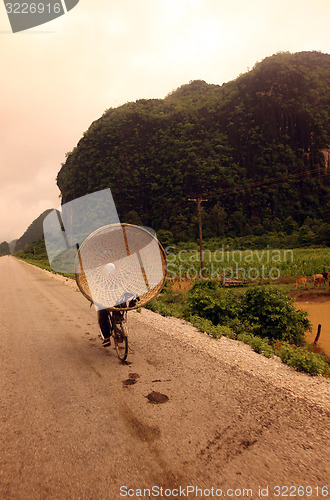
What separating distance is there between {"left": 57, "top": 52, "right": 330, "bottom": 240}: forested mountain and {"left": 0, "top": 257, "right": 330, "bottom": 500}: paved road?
5364 cm

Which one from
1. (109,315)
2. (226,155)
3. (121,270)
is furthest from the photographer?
(226,155)

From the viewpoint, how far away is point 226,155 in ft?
247

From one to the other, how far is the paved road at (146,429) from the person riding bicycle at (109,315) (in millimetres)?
458

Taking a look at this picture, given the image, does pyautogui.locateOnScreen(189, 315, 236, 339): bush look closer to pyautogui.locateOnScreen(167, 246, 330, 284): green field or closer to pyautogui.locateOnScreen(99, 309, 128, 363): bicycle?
pyautogui.locateOnScreen(99, 309, 128, 363): bicycle

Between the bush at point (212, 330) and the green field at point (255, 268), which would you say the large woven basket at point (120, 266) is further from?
the green field at point (255, 268)

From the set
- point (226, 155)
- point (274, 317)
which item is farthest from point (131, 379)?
point (226, 155)

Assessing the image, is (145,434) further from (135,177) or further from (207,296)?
(135,177)

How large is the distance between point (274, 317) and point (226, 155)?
74.4 m

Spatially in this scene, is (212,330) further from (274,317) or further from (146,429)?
(146,429)

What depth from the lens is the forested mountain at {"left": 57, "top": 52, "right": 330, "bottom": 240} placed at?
66.2 meters

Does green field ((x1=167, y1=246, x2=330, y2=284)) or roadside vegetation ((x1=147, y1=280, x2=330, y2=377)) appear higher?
roadside vegetation ((x1=147, y1=280, x2=330, y2=377))

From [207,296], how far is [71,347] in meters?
4.86

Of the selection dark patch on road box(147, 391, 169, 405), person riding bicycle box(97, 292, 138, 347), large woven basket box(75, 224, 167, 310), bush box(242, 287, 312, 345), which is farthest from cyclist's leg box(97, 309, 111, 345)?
bush box(242, 287, 312, 345)

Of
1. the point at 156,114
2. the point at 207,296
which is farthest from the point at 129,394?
the point at 156,114
